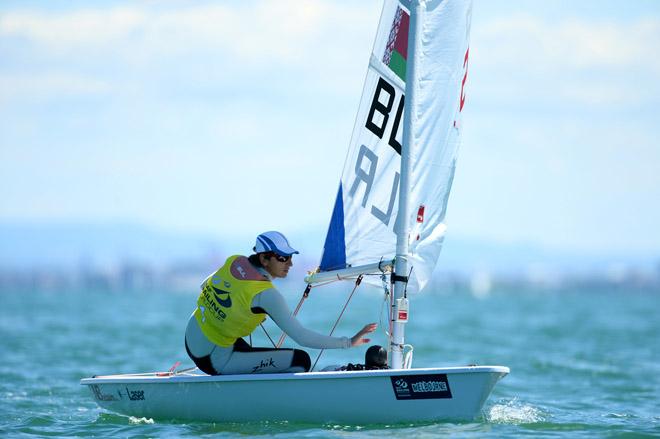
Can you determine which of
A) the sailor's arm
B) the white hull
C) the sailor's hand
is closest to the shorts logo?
the white hull

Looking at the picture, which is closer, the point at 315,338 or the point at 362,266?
the point at 315,338

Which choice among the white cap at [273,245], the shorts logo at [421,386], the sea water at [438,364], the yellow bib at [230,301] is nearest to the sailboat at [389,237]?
the shorts logo at [421,386]

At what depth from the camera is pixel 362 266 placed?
8719mm

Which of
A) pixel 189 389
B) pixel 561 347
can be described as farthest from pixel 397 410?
pixel 561 347

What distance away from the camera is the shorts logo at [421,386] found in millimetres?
8023

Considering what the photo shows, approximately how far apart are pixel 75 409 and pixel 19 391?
170 centimetres

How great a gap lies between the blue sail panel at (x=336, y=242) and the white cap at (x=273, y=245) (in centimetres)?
88

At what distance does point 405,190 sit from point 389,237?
569mm

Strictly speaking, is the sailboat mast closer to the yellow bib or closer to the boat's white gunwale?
the boat's white gunwale

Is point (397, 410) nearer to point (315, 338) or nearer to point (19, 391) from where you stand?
point (315, 338)

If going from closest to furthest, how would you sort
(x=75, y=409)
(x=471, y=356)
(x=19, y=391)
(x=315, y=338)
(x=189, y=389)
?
1. (x=315, y=338)
2. (x=189, y=389)
3. (x=75, y=409)
4. (x=19, y=391)
5. (x=471, y=356)

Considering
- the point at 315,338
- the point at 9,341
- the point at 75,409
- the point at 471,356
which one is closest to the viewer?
the point at 315,338

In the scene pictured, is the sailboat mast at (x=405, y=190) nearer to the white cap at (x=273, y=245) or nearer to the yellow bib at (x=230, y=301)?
the white cap at (x=273, y=245)

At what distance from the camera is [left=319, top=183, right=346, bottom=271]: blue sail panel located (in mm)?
9031
